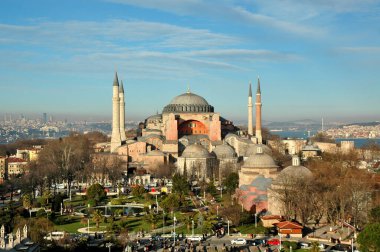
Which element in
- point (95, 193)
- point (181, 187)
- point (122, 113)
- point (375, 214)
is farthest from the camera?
point (122, 113)

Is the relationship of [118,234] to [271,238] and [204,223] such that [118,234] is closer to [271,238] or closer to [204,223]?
[204,223]

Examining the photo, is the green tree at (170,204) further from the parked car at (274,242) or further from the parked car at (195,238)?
the parked car at (274,242)

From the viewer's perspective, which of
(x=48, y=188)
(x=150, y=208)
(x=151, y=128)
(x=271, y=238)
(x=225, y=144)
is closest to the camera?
(x=271, y=238)

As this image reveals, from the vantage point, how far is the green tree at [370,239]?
19.7 meters

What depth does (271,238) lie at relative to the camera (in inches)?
987

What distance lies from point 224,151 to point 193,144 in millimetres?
2746

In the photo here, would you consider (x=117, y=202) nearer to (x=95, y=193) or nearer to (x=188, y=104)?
(x=95, y=193)

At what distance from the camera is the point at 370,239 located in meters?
19.9

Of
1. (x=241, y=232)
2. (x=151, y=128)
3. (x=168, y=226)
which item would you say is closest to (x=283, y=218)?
(x=241, y=232)

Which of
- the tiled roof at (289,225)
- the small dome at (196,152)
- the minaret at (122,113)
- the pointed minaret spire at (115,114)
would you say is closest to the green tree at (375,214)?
the tiled roof at (289,225)

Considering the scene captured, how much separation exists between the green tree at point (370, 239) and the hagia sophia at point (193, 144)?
12.3m

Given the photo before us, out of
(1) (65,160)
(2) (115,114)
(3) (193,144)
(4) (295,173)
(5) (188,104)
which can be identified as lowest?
(1) (65,160)

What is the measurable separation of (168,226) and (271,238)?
5450mm

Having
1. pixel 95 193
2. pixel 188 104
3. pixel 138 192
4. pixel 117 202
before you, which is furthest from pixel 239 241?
pixel 188 104
